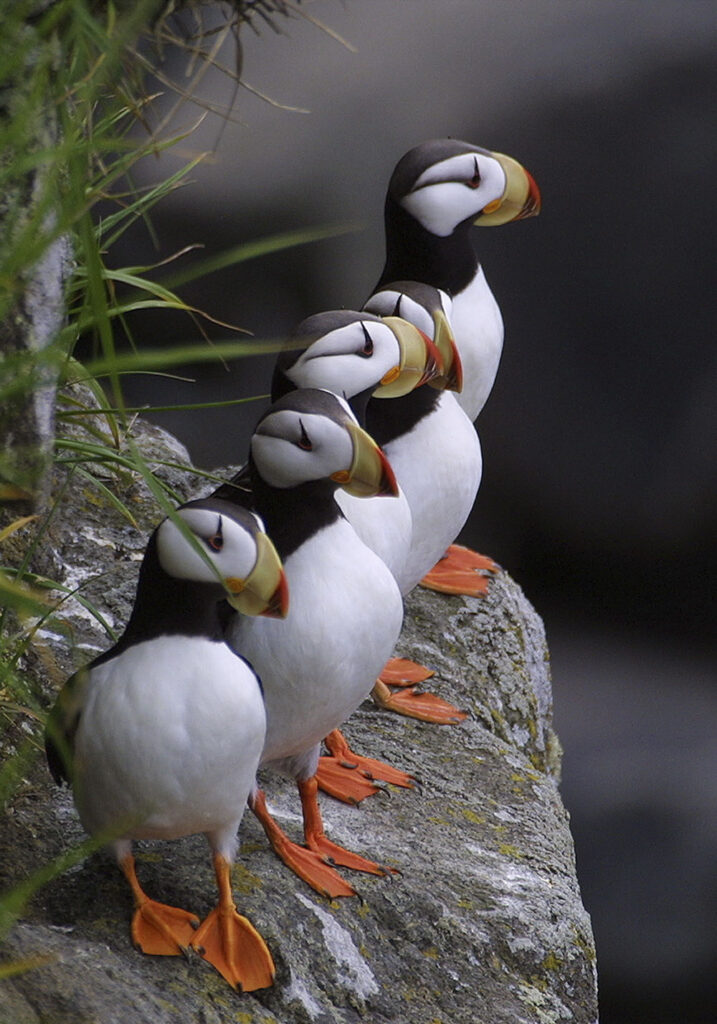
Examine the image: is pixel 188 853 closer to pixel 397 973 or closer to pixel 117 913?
pixel 117 913

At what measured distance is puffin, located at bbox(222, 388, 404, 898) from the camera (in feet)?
7.64

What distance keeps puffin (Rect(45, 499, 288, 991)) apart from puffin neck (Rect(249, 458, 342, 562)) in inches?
11.1

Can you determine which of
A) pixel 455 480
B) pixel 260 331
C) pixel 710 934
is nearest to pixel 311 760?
pixel 455 480

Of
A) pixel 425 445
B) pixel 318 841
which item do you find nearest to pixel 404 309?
pixel 425 445

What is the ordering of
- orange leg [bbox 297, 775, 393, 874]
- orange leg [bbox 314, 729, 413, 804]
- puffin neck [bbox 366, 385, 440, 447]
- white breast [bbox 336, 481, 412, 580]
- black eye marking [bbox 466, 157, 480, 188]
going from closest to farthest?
orange leg [bbox 297, 775, 393, 874]
white breast [bbox 336, 481, 412, 580]
orange leg [bbox 314, 729, 413, 804]
puffin neck [bbox 366, 385, 440, 447]
black eye marking [bbox 466, 157, 480, 188]

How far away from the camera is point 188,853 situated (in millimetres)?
2504

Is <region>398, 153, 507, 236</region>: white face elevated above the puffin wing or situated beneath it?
elevated above

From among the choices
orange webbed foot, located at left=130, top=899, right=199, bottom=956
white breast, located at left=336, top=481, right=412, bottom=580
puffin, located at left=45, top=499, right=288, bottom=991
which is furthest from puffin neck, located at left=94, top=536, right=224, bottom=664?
white breast, located at left=336, top=481, right=412, bottom=580

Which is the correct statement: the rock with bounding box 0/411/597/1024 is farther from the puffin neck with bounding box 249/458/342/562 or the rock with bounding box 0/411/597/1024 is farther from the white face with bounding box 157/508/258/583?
the white face with bounding box 157/508/258/583

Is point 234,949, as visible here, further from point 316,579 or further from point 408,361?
point 408,361

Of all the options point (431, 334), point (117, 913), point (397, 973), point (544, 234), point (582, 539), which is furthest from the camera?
point (582, 539)

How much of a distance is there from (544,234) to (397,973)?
17.1 feet

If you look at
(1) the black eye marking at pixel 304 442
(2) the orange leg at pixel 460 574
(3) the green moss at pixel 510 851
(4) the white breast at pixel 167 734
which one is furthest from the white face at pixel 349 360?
(2) the orange leg at pixel 460 574

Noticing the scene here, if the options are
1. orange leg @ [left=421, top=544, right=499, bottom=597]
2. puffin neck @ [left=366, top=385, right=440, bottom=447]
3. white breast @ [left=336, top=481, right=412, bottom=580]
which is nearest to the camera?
white breast @ [left=336, top=481, right=412, bottom=580]
